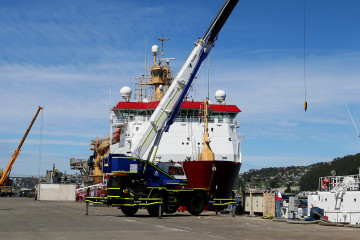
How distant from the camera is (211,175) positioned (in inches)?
1297

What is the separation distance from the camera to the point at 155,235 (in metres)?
17.3

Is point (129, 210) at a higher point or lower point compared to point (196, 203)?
lower

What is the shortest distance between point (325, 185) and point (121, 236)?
60.4 feet

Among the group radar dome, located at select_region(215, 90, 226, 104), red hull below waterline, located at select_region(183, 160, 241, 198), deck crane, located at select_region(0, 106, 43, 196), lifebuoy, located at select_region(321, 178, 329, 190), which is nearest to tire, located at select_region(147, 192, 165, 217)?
red hull below waterline, located at select_region(183, 160, 241, 198)

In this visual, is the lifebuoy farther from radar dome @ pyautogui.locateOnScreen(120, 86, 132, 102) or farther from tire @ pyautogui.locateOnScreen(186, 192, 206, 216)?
radar dome @ pyautogui.locateOnScreen(120, 86, 132, 102)

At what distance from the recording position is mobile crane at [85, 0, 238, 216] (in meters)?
27.8

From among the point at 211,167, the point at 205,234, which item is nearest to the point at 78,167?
the point at 211,167

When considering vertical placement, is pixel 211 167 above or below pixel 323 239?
above

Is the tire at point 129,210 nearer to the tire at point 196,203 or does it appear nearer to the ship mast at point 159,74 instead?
the tire at point 196,203

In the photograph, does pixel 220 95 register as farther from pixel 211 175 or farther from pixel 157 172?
pixel 157 172

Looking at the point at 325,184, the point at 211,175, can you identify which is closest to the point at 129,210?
the point at 211,175

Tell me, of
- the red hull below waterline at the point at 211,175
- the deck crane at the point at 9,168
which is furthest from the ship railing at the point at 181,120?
the deck crane at the point at 9,168

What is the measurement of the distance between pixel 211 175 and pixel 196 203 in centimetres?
323

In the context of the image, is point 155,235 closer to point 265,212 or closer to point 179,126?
point 265,212
